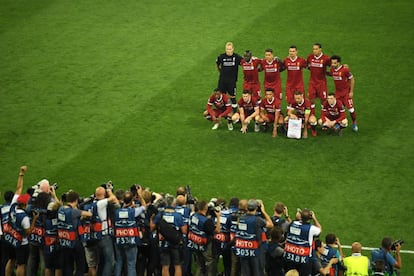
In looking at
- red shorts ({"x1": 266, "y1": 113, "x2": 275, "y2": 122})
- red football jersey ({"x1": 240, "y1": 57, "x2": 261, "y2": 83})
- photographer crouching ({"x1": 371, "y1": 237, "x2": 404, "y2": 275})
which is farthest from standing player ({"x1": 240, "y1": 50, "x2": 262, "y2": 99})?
photographer crouching ({"x1": 371, "y1": 237, "x2": 404, "y2": 275})

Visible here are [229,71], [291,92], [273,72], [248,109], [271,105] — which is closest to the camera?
[271,105]

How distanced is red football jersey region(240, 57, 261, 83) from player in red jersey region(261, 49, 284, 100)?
6.1 inches

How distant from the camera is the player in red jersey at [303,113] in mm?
21078

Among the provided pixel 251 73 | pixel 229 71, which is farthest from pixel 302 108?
pixel 229 71

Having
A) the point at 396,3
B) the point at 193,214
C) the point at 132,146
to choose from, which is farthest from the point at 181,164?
the point at 396,3

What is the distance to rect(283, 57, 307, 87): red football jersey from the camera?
854 inches

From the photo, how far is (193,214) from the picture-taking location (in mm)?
15344

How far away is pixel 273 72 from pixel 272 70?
0.18 ft

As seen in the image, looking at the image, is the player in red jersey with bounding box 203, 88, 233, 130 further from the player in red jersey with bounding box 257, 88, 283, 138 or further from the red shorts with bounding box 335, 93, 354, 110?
the red shorts with bounding box 335, 93, 354, 110

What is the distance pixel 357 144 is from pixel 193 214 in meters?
6.68

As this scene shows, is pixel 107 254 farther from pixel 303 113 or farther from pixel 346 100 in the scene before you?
pixel 346 100

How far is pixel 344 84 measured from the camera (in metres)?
21.4

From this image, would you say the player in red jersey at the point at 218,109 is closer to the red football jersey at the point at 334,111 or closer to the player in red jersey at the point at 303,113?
the player in red jersey at the point at 303,113

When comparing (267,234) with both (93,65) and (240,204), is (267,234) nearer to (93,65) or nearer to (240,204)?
(240,204)
